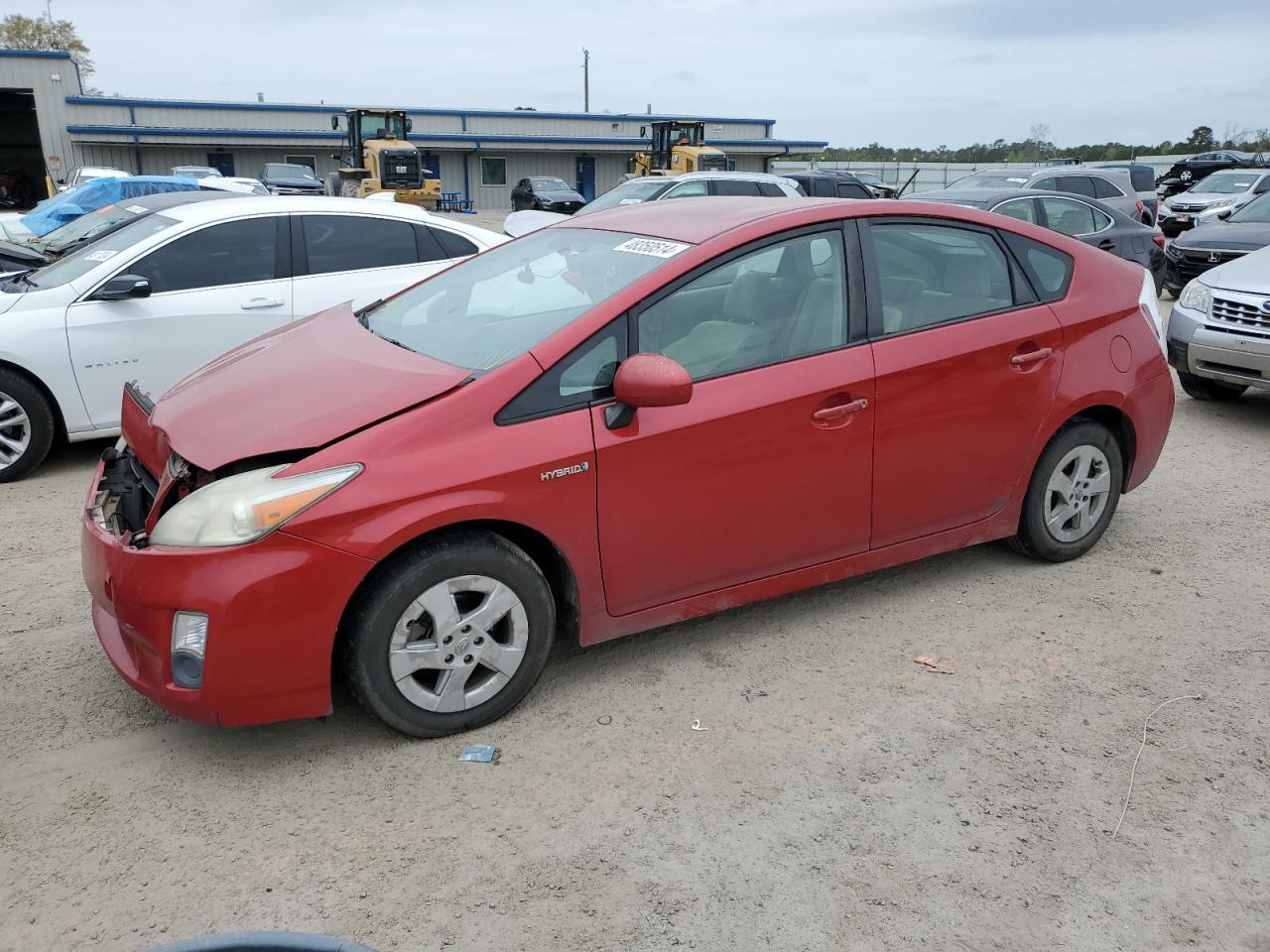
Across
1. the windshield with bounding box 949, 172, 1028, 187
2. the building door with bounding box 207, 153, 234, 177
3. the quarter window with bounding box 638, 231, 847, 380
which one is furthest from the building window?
the quarter window with bounding box 638, 231, 847, 380

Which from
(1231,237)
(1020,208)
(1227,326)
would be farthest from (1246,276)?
(1231,237)

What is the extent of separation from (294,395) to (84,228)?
302 inches

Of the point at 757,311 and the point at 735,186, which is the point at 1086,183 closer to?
the point at 735,186

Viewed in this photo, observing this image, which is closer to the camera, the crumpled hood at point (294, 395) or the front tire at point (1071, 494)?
the crumpled hood at point (294, 395)

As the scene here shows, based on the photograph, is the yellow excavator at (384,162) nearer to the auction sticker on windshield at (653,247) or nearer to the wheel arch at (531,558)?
the auction sticker on windshield at (653,247)

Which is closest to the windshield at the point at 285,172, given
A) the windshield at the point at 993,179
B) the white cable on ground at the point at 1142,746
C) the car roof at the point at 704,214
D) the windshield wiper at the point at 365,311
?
the windshield at the point at 993,179

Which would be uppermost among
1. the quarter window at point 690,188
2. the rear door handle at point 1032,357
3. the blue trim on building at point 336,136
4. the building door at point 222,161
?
the blue trim on building at point 336,136

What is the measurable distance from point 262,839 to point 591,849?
92 centimetres

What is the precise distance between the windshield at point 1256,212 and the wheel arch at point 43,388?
41.0 ft

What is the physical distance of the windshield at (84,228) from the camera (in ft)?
27.3

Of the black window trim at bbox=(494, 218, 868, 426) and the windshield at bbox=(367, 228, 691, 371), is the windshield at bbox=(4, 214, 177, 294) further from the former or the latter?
the black window trim at bbox=(494, 218, 868, 426)

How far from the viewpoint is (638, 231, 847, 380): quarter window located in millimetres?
3537

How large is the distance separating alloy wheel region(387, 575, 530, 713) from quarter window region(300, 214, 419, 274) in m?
4.06

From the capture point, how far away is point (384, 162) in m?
31.6
